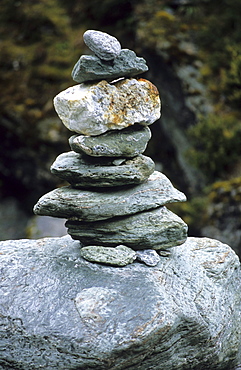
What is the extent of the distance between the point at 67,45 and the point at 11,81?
7.24ft

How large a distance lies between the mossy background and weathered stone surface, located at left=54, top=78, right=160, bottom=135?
19.6ft

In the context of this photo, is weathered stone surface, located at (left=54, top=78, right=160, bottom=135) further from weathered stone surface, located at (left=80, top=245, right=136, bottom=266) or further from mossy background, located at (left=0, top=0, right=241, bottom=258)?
mossy background, located at (left=0, top=0, right=241, bottom=258)

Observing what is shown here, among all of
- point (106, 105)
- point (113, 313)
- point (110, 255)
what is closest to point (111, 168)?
point (106, 105)

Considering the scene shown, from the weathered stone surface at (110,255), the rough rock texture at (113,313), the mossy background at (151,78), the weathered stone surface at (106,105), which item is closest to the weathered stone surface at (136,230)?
the weathered stone surface at (110,255)

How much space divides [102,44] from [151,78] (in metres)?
7.98

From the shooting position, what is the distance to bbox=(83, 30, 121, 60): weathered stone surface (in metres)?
5.19

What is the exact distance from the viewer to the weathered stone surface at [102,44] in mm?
5188

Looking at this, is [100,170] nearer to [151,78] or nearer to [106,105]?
[106,105]

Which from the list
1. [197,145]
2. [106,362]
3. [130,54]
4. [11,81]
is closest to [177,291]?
[106,362]

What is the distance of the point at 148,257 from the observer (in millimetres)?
5656

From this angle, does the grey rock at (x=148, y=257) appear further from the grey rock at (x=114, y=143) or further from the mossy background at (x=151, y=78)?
the mossy background at (x=151, y=78)

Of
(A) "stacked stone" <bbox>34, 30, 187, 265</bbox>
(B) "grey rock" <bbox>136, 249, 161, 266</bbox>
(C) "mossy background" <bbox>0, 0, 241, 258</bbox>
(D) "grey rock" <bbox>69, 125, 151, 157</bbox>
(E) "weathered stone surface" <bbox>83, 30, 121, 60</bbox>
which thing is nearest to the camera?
(E) "weathered stone surface" <bbox>83, 30, 121, 60</bbox>

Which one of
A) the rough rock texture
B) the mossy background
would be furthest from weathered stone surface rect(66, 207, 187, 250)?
the mossy background

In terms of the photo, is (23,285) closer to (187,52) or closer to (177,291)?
(177,291)
